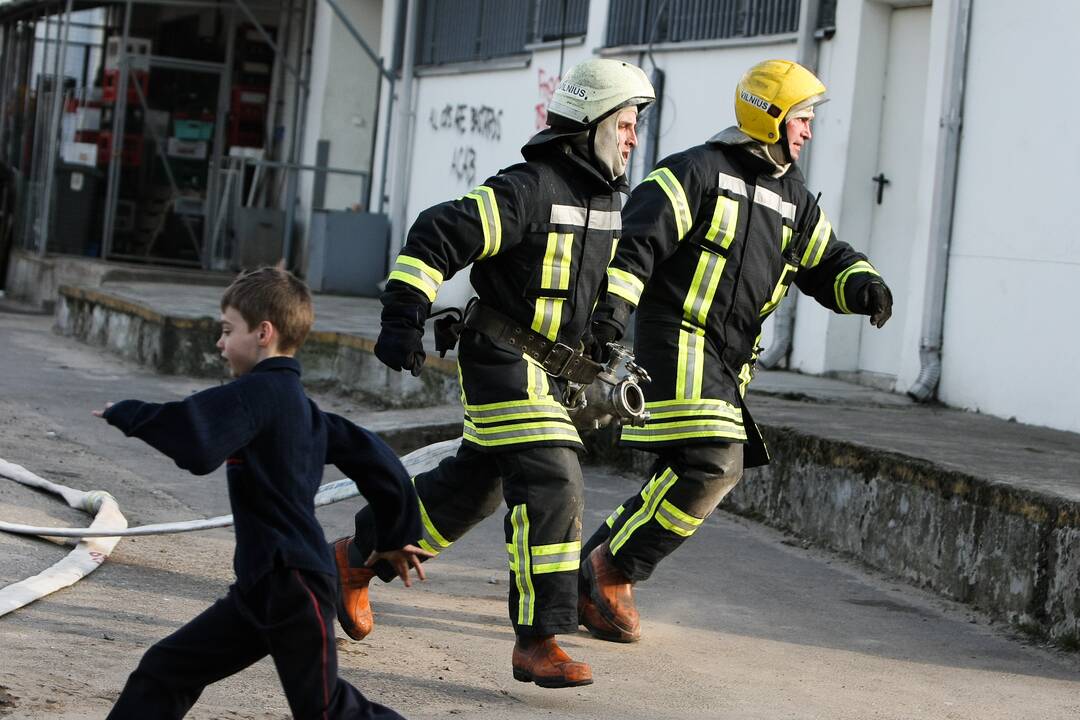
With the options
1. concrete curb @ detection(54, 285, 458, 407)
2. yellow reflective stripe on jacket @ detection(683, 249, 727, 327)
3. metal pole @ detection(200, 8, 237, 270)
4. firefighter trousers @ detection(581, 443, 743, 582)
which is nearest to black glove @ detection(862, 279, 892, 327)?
yellow reflective stripe on jacket @ detection(683, 249, 727, 327)

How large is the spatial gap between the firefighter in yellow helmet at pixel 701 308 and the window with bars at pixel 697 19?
19.7ft

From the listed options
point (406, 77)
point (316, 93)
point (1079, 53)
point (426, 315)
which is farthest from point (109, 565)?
point (316, 93)

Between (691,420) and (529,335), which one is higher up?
(529,335)

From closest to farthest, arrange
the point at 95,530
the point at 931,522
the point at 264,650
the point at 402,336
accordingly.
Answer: the point at 264,650, the point at 402,336, the point at 95,530, the point at 931,522

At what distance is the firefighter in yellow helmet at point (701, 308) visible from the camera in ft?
18.1

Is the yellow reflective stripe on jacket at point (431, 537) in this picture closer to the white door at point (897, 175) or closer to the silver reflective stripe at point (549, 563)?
the silver reflective stripe at point (549, 563)

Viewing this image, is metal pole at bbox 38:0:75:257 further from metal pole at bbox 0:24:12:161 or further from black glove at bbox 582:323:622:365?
black glove at bbox 582:323:622:365

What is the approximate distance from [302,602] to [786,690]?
2.06 metres

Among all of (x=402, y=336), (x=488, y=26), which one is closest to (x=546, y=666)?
(x=402, y=336)

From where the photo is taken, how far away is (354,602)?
17.2 ft

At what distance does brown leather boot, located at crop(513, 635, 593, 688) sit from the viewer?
15.6 feet

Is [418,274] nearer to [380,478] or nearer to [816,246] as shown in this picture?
[380,478]

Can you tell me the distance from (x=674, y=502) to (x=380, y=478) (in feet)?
6.66

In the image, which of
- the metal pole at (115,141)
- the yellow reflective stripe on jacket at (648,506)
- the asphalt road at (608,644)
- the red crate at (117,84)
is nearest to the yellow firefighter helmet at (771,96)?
the yellow reflective stripe on jacket at (648,506)
